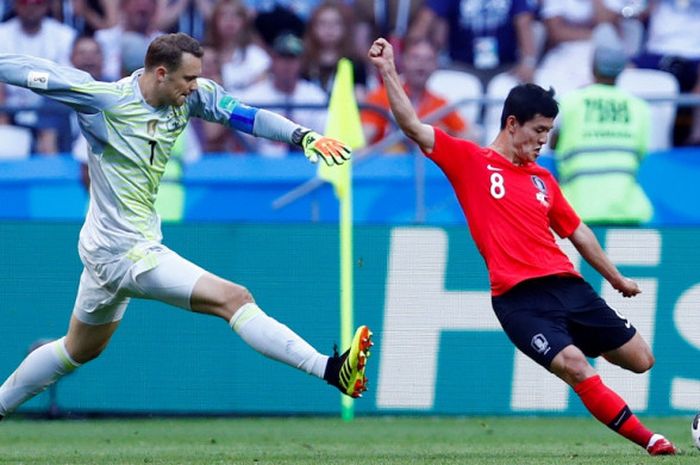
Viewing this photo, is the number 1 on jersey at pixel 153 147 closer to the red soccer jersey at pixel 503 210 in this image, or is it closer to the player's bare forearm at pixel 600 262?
the red soccer jersey at pixel 503 210

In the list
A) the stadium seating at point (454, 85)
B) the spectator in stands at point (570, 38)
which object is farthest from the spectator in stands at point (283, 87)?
the spectator in stands at point (570, 38)

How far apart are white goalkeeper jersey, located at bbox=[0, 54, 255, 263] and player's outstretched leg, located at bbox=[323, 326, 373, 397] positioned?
1399 mm

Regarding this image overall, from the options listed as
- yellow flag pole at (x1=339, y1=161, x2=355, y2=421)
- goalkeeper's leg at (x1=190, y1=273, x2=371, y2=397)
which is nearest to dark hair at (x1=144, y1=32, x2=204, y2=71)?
goalkeeper's leg at (x1=190, y1=273, x2=371, y2=397)

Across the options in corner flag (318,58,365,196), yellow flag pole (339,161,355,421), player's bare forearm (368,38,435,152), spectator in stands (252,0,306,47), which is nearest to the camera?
player's bare forearm (368,38,435,152)

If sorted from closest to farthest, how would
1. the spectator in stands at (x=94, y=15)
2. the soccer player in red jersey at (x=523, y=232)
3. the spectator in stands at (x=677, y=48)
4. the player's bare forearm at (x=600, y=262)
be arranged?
the soccer player in red jersey at (x=523, y=232) < the player's bare forearm at (x=600, y=262) < the spectator in stands at (x=677, y=48) < the spectator in stands at (x=94, y=15)

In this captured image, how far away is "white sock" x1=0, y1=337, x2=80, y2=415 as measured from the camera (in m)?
9.05

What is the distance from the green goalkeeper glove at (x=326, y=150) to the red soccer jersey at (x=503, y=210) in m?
0.89

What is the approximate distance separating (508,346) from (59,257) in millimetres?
3800

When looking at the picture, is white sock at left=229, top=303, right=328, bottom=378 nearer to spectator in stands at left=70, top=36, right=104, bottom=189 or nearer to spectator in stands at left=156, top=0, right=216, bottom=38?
spectator in stands at left=70, top=36, right=104, bottom=189

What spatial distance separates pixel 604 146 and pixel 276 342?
5751 mm

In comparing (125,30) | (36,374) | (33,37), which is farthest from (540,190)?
(33,37)

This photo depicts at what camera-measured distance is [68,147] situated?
14.5 m

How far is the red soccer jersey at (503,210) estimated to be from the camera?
8.81m

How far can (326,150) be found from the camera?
8172mm
